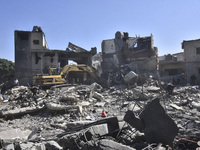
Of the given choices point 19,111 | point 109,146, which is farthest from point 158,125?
point 19,111

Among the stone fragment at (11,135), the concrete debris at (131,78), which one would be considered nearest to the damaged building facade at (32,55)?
the concrete debris at (131,78)

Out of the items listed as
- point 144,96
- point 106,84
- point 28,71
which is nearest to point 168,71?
point 106,84

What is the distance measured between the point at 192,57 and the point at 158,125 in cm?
1774

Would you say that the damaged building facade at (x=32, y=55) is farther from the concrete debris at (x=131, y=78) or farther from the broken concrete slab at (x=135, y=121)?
the broken concrete slab at (x=135, y=121)

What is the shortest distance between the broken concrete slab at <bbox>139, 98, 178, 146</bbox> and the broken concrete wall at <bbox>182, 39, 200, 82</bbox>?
17.2 m

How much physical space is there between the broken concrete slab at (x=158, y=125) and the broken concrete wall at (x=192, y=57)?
17.2 m

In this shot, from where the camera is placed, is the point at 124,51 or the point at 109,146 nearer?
the point at 109,146

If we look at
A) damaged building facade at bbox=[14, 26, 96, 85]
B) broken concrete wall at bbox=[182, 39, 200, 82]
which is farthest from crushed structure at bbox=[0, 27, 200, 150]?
broken concrete wall at bbox=[182, 39, 200, 82]

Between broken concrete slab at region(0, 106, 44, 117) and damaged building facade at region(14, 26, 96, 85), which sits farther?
damaged building facade at region(14, 26, 96, 85)

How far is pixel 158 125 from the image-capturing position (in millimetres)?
2863

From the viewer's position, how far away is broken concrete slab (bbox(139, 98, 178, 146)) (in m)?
2.74

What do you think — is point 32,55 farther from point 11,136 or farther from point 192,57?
Result: point 192,57

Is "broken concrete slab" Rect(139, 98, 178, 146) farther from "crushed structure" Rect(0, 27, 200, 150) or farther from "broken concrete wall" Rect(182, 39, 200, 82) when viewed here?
"broken concrete wall" Rect(182, 39, 200, 82)

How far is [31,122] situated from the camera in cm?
620
